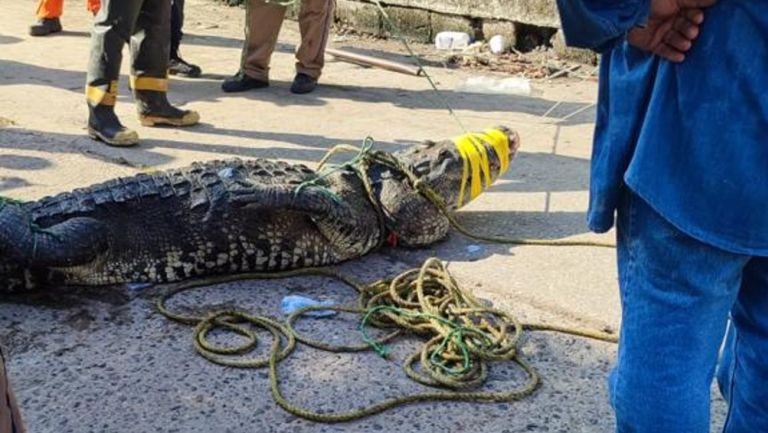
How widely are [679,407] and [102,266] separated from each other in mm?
2259

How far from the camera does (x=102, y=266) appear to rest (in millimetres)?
3428

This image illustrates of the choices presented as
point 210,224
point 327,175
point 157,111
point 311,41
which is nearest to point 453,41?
point 311,41

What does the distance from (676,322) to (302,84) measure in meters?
4.94

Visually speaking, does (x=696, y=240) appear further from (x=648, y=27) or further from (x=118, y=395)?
(x=118, y=395)

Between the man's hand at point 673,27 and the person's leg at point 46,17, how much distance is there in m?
7.04

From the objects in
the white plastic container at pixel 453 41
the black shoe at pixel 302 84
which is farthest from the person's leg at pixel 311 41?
the white plastic container at pixel 453 41

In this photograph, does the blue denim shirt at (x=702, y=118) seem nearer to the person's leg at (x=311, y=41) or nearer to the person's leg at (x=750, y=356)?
the person's leg at (x=750, y=356)

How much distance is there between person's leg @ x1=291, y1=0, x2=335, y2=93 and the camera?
642 cm

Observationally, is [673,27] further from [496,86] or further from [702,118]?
[496,86]

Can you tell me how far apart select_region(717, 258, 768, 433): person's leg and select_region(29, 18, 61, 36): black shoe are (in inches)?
275

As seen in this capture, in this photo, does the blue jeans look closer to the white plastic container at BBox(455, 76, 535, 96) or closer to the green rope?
the green rope

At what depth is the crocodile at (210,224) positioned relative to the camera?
335 cm

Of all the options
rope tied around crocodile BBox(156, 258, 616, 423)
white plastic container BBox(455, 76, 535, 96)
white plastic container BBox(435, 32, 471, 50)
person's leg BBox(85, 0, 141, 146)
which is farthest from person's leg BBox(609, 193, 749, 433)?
white plastic container BBox(435, 32, 471, 50)

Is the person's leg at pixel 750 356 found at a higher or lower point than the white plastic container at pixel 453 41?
higher
